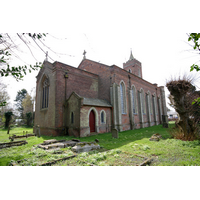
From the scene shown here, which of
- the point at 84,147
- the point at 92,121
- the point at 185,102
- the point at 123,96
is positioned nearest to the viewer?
the point at 84,147

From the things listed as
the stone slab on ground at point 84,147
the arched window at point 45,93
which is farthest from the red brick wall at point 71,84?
the stone slab on ground at point 84,147

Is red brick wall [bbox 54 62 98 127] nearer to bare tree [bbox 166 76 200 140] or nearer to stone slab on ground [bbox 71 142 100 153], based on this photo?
stone slab on ground [bbox 71 142 100 153]

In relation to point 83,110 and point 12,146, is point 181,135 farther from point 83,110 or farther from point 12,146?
point 12,146

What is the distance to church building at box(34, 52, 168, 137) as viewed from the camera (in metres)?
14.7

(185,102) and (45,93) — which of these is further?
(45,93)

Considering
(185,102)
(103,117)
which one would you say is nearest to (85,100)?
(103,117)

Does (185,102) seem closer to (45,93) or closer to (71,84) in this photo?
(71,84)

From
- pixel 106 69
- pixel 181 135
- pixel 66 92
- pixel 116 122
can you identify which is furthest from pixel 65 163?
pixel 106 69

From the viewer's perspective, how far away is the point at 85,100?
1541 centimetres

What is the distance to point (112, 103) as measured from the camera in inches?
708

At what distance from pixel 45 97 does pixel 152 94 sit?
929 inches

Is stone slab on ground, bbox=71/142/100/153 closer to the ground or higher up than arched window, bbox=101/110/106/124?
closer to the ground

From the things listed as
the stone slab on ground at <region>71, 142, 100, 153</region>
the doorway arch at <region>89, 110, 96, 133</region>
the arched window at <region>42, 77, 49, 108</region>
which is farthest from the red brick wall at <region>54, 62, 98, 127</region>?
the stone slab on ground at <region>71, 142, 100, 153</region>

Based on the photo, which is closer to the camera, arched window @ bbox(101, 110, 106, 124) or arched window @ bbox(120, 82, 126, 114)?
arched window @ bbox(101, 110, 106, 124)
